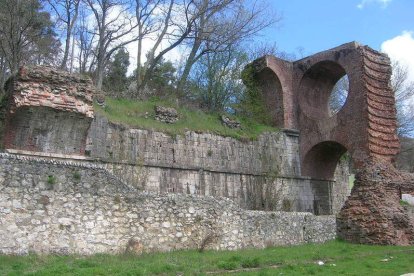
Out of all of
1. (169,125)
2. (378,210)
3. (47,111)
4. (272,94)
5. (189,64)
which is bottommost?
(378,210)

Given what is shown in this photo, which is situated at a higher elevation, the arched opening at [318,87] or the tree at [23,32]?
the tree at [23,32]

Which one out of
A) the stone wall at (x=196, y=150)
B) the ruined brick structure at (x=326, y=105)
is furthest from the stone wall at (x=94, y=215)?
the ruined brick structure at (x=326, y=105)

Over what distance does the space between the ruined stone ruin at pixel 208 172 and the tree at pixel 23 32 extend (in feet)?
19.3

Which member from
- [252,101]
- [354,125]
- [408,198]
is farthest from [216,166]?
[408,198]

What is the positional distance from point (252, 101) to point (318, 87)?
348 cm

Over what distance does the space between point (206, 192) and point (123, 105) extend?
15.3 feet

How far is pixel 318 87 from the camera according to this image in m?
24.0

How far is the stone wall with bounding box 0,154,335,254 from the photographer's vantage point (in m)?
9.30

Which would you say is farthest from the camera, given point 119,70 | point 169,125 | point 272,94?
point 119,70

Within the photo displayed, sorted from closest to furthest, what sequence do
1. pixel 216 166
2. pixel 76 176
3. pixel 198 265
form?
1. pixel 198 265
2. pixel 76 176
3. pixel 216 166

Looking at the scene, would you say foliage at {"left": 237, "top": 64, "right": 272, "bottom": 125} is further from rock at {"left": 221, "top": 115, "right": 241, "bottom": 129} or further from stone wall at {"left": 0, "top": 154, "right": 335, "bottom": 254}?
stone wall at {"left": 0, "top": 154, "right": 335, "bottom": 254}

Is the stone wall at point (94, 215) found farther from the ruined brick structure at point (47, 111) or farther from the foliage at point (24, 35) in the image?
the foliage at point (24, 35)

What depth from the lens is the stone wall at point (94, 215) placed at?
30.5ft

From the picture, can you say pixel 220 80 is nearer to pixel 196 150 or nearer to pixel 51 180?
pixel 196 150
